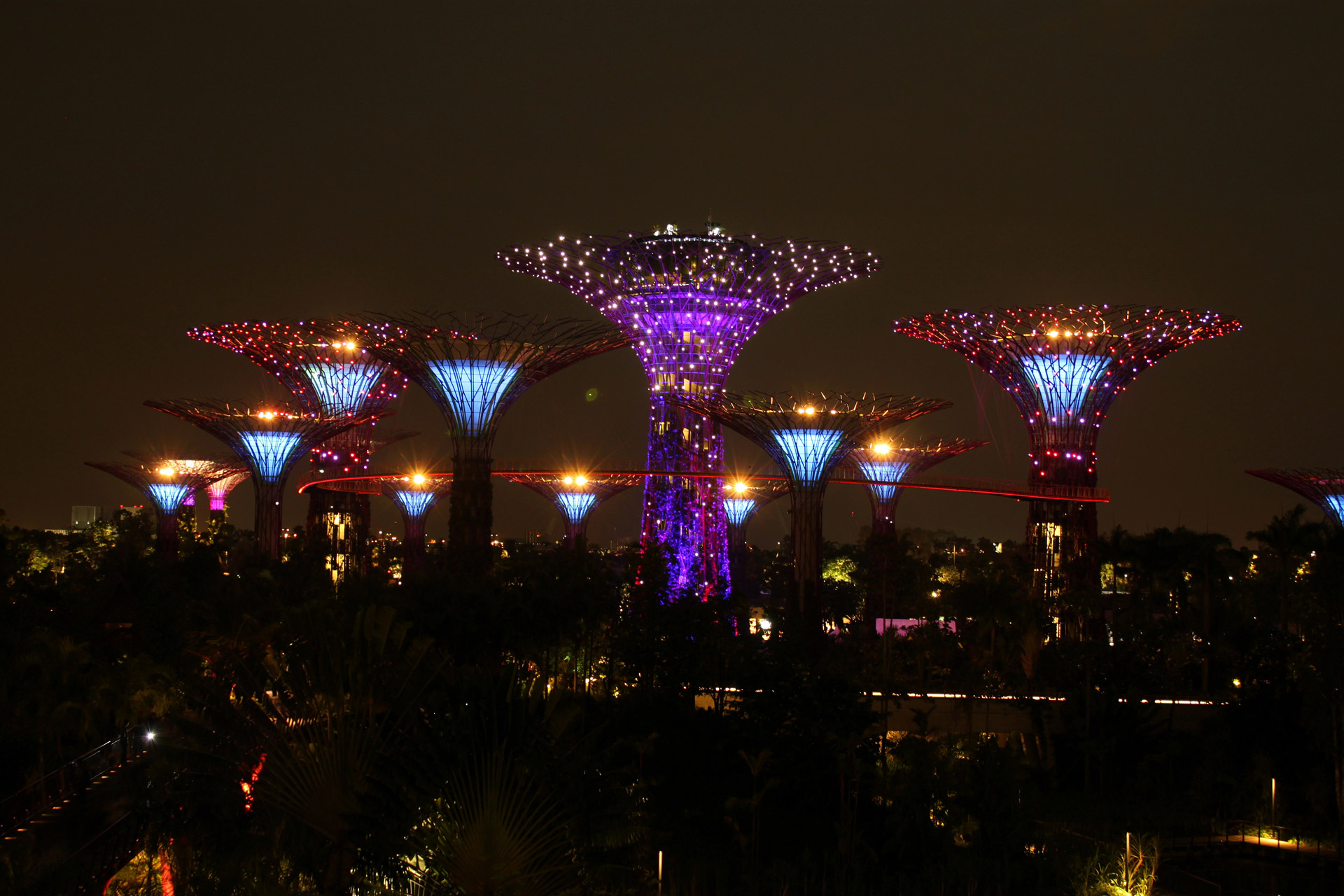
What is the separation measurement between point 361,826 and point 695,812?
853 cm

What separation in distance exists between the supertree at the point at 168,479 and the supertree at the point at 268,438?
1920 cm

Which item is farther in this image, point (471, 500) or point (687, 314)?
point (687, 314)

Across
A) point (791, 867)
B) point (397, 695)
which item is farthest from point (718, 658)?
point (397, 695)

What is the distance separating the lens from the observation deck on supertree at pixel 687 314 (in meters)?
38.7

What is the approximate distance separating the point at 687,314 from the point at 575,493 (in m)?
17.6

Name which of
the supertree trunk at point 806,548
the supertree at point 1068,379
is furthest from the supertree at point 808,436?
the supertree at point 1068,379

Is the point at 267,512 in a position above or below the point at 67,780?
above

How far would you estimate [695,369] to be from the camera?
Result: 39281mm

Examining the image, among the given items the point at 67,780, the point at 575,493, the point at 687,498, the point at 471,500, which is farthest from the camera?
the point at 575,493

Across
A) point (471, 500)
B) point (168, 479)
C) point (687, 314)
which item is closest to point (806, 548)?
point (687, 314)

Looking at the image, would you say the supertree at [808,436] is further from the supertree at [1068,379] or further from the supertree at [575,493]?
the supertree at [575,493]

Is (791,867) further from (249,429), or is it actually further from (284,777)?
(249,429)

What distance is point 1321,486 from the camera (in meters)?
51.0

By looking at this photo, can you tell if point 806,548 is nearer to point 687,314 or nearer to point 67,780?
point 687,314
